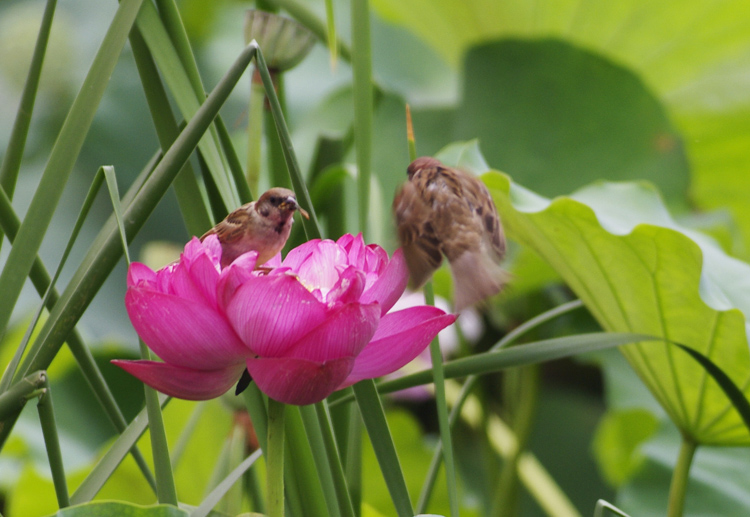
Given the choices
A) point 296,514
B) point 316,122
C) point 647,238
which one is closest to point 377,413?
point 296,514

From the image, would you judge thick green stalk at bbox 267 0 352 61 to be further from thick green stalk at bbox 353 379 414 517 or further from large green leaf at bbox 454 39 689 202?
large green leaf at bbox 454 39 689 202

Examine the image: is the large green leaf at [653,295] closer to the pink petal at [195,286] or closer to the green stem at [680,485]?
the green stem at [680,485]

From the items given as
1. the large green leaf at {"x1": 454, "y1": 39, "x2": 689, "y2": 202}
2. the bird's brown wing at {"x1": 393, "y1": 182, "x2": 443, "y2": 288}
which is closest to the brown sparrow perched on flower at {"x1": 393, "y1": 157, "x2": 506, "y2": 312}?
the bird's brown wing at {"x1": 393, "y1": 182, "x2": 443, "y2": 288}

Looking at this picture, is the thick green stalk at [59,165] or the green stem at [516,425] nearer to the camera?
the thick green stalk at [59,165]

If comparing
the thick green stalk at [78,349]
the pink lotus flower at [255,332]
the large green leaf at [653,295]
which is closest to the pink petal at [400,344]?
the pink lotus flower at [255,332]

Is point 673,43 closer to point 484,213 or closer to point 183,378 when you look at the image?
point 484,213
